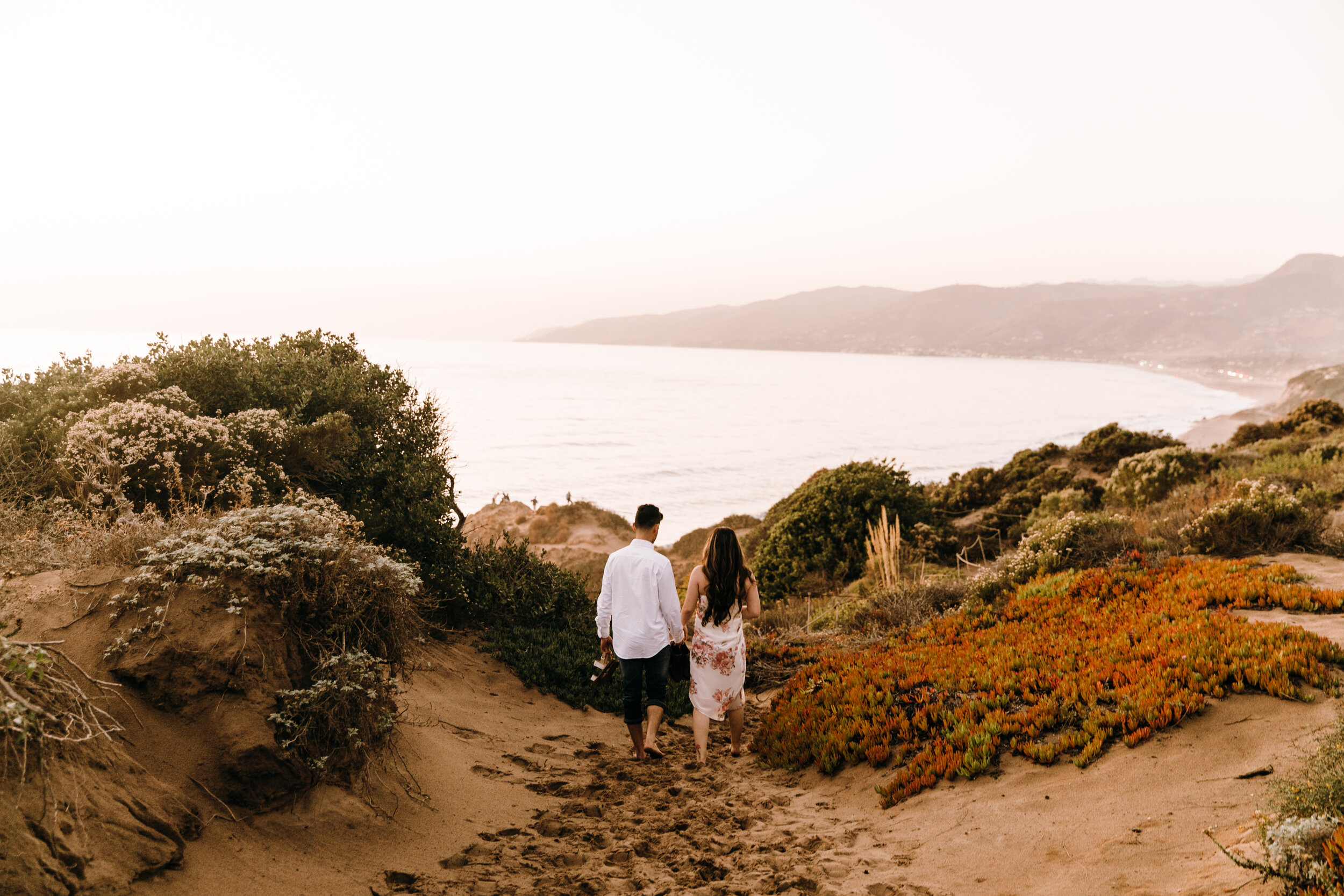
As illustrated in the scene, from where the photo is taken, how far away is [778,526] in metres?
15.4

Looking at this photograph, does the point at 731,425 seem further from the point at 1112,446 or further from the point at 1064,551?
the point at 1064,551

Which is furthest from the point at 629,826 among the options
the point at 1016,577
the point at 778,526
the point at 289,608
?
the point at 778,526

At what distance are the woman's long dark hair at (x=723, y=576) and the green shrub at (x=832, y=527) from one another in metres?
7.73

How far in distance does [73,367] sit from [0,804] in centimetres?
813

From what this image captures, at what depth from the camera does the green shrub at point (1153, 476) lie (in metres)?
16.0

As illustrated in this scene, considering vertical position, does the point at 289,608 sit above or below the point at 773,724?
above

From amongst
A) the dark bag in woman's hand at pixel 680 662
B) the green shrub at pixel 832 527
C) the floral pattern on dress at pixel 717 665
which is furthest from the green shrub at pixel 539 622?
the green shrub at pixel 832 527

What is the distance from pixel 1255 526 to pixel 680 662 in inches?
Result: 321

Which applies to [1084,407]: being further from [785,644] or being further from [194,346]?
[194,346]

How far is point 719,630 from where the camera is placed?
6766 mm

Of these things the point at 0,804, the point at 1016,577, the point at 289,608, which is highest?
the point at 289,608

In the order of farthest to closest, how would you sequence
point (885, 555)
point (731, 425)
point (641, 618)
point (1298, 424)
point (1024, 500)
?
1. point (731, 425)
2. point (1298, 424)
3. point (1024, 500)
4. point (885, 555)
5. point (641, 618)

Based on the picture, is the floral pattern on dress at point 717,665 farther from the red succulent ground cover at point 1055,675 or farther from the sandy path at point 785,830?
the sandy path at point 785,830

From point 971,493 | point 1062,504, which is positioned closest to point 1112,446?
point 971,493
